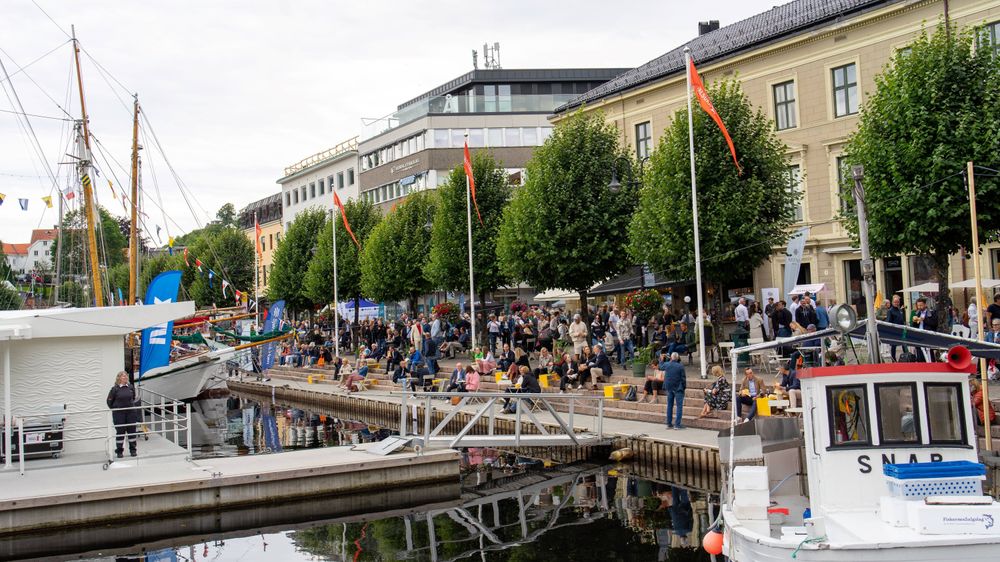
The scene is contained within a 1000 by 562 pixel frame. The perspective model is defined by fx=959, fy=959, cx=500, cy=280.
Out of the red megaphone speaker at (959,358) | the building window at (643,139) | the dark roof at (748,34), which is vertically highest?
the dark roof at (748,34)

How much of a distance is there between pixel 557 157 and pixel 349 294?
25632 millimetres

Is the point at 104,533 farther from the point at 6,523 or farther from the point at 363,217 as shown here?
the point at 363,217

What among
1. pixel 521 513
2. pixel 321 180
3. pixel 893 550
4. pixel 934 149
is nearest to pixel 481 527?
pixel 521 513

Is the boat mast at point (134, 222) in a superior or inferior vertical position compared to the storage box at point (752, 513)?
superior

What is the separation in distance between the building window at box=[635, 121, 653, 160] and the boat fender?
834 inches

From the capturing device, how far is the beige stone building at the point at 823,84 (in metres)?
30.8

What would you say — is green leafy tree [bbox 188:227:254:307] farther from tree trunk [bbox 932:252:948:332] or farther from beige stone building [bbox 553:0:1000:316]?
tree trunk [bbox 932:252:948:332]

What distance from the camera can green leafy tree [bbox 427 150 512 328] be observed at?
1576 inches

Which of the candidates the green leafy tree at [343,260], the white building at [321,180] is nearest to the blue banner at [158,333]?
the green leafy tree at [343,260]

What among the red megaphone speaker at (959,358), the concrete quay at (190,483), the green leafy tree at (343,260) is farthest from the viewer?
the green leafy tree at (343,260)

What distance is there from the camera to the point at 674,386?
2188 centimetres

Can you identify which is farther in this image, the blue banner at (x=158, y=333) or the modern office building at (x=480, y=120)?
the modern office building at (x=480, y=120)

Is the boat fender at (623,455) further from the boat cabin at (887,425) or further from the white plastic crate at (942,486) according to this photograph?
the white plastic crate at (942,486)

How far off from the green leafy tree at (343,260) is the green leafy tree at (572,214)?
71.0 ft
